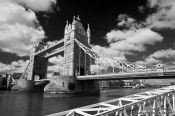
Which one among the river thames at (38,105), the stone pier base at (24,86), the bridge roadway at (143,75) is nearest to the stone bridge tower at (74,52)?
the bridge roadway at (143,75)

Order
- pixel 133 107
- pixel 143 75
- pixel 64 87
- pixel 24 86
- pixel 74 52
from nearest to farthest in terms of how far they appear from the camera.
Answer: pixel 133 107, pixel 143 75, pixel 64 87, pixel 74 52, pixel 24 86

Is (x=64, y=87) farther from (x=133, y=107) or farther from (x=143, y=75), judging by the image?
(x=133, y=107)

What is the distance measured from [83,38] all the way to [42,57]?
43301 millimetres

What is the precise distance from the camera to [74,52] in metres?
62.3

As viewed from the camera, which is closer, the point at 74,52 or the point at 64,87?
the point at 64,87

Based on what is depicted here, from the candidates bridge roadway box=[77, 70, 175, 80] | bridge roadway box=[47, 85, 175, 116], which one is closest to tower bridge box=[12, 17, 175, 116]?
bridge roadway box=[77, 70, 175, 80]

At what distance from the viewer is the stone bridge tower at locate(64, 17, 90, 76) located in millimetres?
60750

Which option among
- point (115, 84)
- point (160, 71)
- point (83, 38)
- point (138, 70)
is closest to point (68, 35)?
point (83, 38)

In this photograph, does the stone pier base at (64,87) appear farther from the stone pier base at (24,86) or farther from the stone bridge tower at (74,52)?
the stone pier base at (24,86)

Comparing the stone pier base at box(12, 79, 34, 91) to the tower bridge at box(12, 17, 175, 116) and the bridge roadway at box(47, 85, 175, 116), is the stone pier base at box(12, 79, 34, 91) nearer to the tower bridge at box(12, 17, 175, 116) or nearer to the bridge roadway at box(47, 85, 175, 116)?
the tower bridge at box(12, 17, 175, 116)

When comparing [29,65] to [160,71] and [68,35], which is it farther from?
[160,71]

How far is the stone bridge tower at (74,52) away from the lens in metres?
60.8

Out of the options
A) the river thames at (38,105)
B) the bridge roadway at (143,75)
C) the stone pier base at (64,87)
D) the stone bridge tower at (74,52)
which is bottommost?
the river thames at (38,105)

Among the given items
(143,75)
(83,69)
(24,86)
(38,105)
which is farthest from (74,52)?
(24,86)
